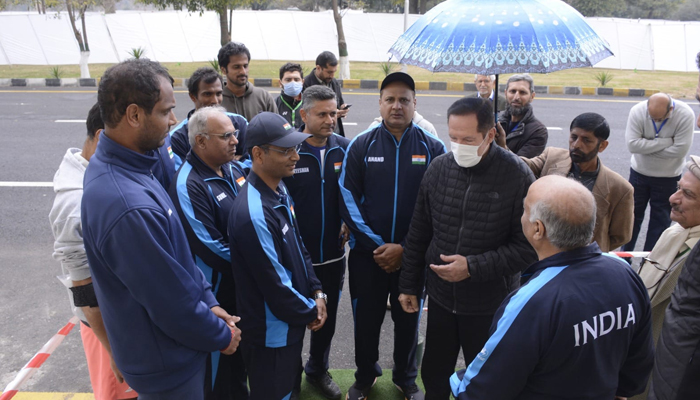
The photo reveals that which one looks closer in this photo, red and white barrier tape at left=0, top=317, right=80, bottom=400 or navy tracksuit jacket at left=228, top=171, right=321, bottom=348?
navy tracksuit jacket at left=228, top=171, right=321, bottom=348

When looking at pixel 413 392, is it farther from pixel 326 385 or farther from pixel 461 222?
pixel 461 222

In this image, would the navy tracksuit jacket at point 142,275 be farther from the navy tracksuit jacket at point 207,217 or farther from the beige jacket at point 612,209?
the beige jacket at point 612,209

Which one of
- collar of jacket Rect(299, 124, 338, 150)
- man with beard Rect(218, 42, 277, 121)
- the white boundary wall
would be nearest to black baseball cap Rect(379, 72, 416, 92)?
collar of jacket Rect(299, 124, 338, 150)

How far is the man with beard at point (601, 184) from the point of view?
338cm

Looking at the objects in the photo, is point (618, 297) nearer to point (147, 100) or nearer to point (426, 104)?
point (147, 100)

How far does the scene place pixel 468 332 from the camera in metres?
2.96

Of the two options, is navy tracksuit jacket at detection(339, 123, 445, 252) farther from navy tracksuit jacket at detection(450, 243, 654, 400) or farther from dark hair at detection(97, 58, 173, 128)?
dark hair at detection(97, 58, 173, 128)

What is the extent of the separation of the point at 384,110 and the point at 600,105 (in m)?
12.5

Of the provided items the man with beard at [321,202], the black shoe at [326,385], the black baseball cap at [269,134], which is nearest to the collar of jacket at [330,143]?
the man with beard at [321,202]

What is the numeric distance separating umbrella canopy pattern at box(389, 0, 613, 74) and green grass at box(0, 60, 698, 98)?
1355 cm

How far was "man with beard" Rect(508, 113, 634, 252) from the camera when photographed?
11.1 ft

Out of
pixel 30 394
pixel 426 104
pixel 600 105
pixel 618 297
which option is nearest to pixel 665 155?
pixel 618 297

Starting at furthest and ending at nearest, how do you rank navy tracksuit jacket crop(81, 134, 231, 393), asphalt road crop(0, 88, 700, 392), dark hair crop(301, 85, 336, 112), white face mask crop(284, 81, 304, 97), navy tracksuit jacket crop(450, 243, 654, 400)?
1. white face mask crop(284, 81, 304, 97)
2. asphalt road crop(0, 88, 700, 392)
3. dark hair crop(301, 85, 336, 112)
4. navy tracksuit jacket crop(81, 134, 231, 393)
5. navy tracksuit jacket crop(450, 243, 654, 400)

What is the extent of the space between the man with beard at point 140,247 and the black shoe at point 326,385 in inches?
57.2
